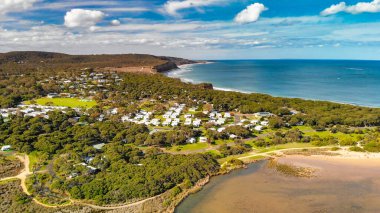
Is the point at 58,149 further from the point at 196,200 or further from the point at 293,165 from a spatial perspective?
the point at 293,165

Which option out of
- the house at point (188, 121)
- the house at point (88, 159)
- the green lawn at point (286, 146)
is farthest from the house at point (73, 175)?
the green lawn at point (286, 146)

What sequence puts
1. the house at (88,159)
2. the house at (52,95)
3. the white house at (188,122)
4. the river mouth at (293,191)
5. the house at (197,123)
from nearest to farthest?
the river mouth at (293,191) < the house at (88,159) < the white house at (188,122) < the house at (197,123) < the house at (52,95)

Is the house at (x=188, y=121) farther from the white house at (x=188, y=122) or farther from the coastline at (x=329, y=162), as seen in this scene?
the coastline at (x=329, y=162)

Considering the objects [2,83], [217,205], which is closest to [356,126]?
[217,205]

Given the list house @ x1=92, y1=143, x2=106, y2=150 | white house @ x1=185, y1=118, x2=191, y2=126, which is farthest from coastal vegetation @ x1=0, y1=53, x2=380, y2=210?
white house @ x1=185, y1=118, x2=191, y2=126

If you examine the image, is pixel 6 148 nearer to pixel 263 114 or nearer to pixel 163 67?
pixel 263 114

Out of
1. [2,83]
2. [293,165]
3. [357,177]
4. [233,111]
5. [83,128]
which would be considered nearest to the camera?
[357,177]

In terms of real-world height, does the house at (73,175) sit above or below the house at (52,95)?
below
